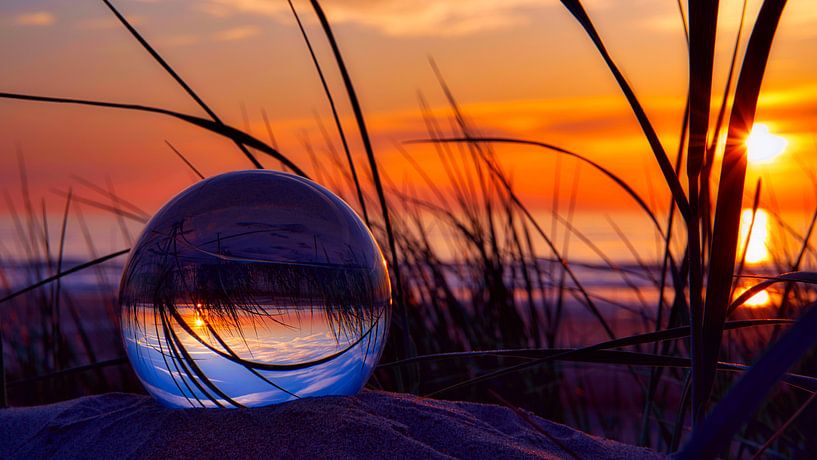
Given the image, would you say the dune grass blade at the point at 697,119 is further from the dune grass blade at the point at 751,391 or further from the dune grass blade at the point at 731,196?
the dune grass blade at the point at 751,391

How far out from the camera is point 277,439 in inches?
53.0

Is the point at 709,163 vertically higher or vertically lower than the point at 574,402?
higher

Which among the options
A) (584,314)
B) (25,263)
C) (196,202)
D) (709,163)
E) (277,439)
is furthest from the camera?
(584,314)

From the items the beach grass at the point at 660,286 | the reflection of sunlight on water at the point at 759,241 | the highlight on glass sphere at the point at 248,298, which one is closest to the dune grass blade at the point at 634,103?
the beach grass at the point at 660,286

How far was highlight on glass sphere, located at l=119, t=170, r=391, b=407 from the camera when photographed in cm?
140

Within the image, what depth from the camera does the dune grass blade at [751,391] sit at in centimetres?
61

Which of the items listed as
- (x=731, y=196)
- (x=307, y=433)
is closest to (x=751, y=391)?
(x=731, y=196)

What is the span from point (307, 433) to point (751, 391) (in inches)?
35.0

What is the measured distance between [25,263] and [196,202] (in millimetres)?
2550

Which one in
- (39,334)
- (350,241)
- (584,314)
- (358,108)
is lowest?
(584,314)

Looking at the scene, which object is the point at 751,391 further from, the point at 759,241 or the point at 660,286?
the point at 759,241

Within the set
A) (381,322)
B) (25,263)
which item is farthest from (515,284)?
(25,263)

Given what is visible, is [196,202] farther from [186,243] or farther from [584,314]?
[584,314]

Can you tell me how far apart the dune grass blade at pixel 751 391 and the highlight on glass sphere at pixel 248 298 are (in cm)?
87
